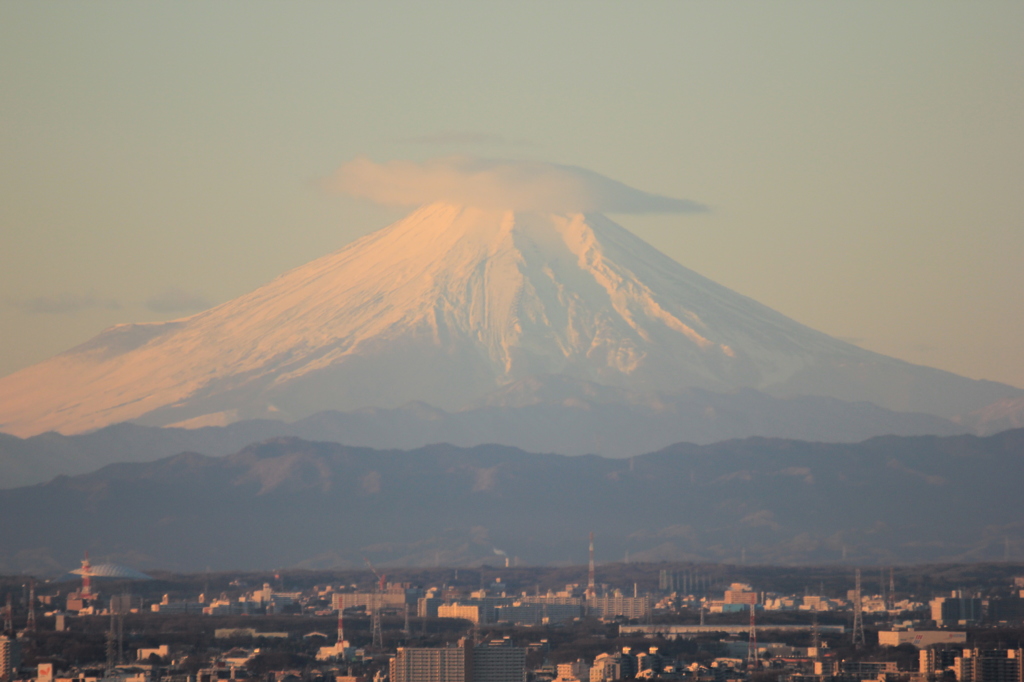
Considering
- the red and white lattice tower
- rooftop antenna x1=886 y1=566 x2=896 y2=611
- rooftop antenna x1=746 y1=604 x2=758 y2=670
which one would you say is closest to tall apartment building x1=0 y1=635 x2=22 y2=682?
rooftop antenna x1=746 y1=604 x2=758 y2=670

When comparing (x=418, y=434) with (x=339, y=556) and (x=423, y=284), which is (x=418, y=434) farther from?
(x=339, y=556)

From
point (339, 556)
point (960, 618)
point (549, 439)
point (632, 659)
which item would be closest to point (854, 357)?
point (549, 439)

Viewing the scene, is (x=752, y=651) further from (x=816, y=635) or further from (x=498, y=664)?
(x=498, y=664)

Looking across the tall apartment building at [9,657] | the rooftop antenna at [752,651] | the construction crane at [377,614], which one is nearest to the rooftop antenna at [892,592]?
the rooftop antenna at [752,651]

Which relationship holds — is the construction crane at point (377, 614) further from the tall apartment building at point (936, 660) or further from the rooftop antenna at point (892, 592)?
the rooftop antenna at point (892, 592)

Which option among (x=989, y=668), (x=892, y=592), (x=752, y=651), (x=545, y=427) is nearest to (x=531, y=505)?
(x=545, y=427)
